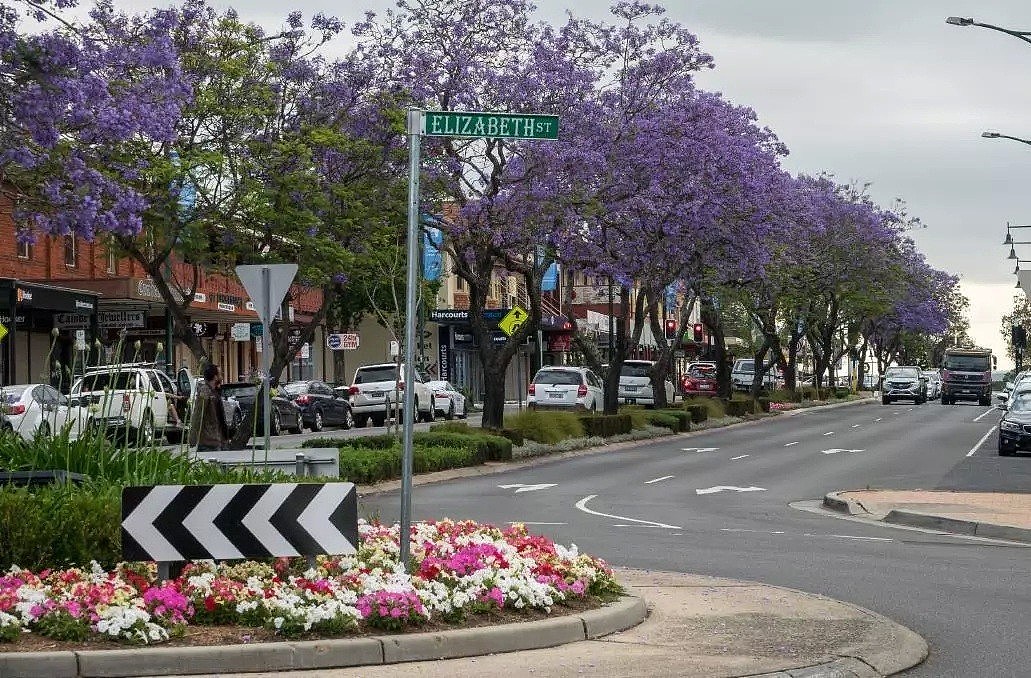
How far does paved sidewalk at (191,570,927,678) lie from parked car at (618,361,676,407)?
155 feet

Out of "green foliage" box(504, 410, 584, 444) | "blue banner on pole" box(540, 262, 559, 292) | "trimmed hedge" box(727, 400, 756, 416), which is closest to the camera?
"green foliage" box(504, 410, 584, 444)

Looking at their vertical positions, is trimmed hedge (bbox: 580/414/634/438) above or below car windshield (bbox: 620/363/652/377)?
below

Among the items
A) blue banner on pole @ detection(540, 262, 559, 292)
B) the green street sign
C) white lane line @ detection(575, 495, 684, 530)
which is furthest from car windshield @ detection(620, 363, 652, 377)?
the green street sign

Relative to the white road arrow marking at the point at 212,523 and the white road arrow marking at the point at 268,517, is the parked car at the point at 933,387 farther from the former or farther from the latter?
the white road arrow marking at the point at 212,523

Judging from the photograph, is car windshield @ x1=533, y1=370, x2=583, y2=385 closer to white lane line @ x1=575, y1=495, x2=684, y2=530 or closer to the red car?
the red car

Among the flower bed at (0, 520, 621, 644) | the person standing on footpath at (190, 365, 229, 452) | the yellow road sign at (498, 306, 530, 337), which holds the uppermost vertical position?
the yellow road sign at (498, 306, 530, 337)

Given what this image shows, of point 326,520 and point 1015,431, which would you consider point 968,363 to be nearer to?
point 1015,431

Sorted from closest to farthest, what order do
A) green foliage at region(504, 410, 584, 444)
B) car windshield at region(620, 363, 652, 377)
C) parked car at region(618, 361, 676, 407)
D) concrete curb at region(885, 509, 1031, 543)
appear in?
concrete curb at region(885, 509, 1031, 543), green foliage at region(504, 410, 584, 444), parked car at region(618, 361, 676, 407), car windshield at region(620, 363, 652, 377)

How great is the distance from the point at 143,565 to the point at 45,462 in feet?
6.97

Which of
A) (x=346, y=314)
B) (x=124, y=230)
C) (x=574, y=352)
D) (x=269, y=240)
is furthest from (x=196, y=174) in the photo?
(x=574, y=352)

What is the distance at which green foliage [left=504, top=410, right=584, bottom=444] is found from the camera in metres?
38.4

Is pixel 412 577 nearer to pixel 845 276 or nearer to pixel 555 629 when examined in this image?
pixel 555 629

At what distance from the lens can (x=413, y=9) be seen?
34031 mm

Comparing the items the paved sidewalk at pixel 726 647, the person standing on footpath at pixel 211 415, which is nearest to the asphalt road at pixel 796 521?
the paved sidewalk at pixel 726 647
